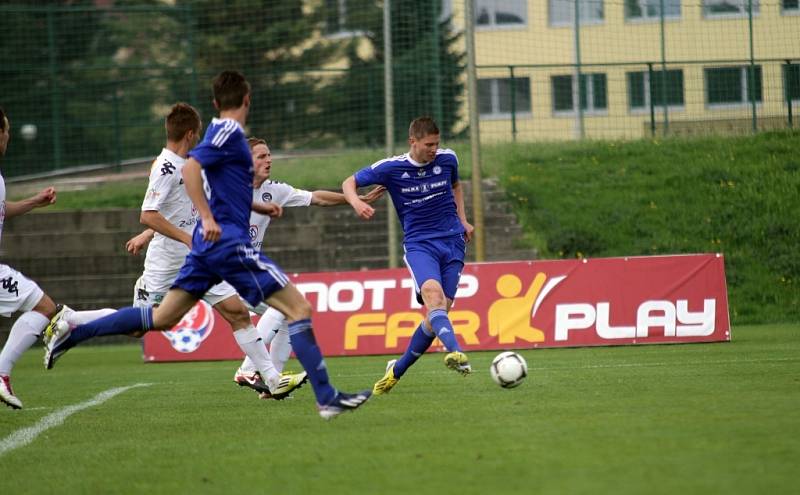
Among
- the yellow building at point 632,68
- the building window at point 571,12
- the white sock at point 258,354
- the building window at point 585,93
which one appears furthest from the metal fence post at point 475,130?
the white sock at point 258,354

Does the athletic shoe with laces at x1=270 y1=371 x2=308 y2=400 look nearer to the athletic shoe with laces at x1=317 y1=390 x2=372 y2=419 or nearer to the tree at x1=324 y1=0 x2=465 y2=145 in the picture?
the athletic shoe with laces at x1=317 y1=390 x2=372 y2=419

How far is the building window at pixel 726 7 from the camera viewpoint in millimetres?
23484

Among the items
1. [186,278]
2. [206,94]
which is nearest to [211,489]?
[186,278]

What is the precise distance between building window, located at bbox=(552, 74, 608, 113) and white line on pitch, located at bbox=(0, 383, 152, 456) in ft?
51.8

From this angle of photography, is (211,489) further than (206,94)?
No

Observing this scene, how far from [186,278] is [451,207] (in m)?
3.20

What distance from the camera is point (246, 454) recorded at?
6.59m

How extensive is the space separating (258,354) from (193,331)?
276 inches

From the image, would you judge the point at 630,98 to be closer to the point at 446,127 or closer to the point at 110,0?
the point at 446,127

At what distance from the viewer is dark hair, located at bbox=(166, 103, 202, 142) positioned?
9.41 m

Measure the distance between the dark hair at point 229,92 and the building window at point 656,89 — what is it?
61.2 feet

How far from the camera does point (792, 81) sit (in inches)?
944

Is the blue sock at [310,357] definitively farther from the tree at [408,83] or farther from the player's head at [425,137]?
the tree at [408,83]

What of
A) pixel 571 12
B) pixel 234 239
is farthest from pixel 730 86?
pixel 234 239
